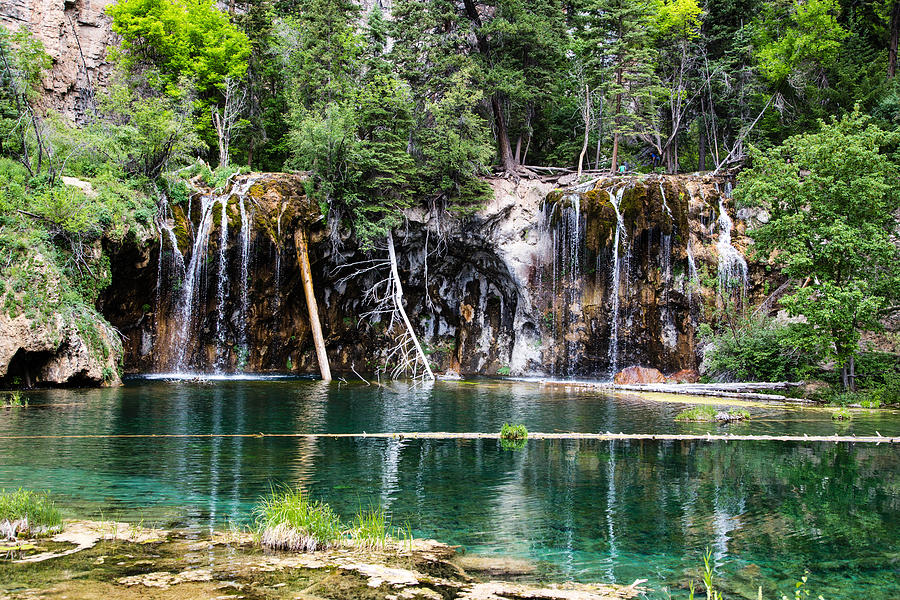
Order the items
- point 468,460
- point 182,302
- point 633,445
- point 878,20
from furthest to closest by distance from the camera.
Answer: point 878,20
point 182,302
point 633,445
point 468,460

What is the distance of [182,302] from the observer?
27359mm

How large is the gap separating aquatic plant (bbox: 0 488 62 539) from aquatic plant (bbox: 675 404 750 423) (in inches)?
511

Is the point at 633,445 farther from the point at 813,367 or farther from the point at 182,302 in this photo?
the point at 182,302

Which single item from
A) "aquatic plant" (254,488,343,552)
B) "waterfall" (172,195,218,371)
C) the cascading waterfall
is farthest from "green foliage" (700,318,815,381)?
"waterfall" (172,195,218,371)

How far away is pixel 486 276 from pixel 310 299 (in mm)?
9808

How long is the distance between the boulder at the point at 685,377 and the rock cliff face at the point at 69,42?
3066 centimetres

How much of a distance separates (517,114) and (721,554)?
31.8m

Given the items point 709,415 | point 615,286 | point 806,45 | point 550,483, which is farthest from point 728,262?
point 550,483

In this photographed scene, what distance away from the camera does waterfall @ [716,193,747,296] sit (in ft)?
88.2

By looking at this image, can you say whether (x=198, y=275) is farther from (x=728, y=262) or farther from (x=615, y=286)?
(x=728, y=262)

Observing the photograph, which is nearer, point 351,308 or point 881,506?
point 881,506

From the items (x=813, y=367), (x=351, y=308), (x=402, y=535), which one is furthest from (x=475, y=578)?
(x=351, y=308)

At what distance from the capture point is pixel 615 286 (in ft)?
94.2

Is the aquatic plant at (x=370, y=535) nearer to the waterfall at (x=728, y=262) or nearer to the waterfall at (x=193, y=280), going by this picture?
the waterfall at (x=193, y=280)
